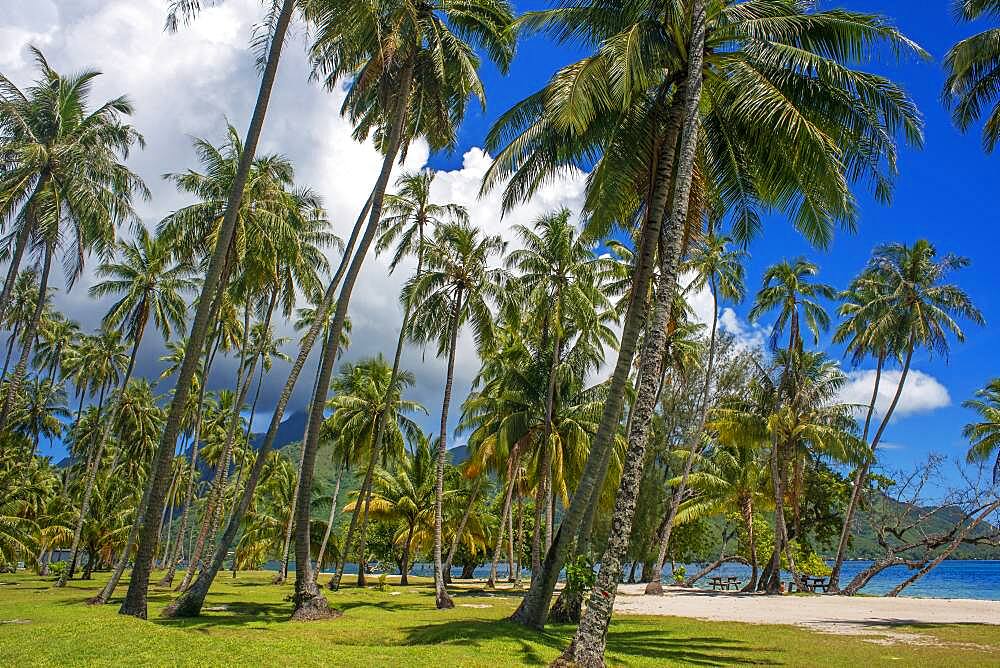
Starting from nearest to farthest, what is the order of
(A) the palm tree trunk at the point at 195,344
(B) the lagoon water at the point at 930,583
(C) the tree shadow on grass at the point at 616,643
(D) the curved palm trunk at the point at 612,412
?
1. (C) the tree shadow on grass at the point at 616,643
2. (D) the curved palm trunk at the point at 612,412
3. (A) the palm tree trunk at the point at 195,344
4. (B) the lagoon water at the point at 930,583

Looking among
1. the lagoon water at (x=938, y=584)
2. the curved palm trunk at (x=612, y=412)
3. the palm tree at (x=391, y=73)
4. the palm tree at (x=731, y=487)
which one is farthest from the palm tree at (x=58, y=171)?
the lagoon water at (x=938, y=584)

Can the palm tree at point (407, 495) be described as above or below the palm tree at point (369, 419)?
below

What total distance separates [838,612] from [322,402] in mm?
17816

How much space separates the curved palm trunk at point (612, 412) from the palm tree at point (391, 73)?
614cm

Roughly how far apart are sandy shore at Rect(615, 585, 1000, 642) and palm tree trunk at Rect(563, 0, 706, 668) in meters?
9.26

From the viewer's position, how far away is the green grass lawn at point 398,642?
899 cm

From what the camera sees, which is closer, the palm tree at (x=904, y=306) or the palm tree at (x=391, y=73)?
the palm tree at (x=391, y=73)

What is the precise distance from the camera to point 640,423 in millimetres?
9734

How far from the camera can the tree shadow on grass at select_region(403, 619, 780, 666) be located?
10.8 metres

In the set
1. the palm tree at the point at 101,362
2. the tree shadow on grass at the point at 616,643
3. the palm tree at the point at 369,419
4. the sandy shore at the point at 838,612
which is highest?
the palm tree at the point at 101,362

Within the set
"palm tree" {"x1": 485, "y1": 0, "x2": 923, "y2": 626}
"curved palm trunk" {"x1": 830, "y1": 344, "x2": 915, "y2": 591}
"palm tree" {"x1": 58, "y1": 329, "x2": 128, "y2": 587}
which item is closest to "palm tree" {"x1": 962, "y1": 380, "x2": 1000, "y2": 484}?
"curved palm trunk" {"x1": 830, "y1": 344, "x2": 915, "y2": 591}

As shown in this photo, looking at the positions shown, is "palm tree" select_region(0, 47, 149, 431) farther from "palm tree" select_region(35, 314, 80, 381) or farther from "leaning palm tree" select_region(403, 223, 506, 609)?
"palm tree" select_region(35, 314, 80, 381)

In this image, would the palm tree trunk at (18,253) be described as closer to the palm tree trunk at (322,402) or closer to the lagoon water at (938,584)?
the palm tree trunk at (322,402)

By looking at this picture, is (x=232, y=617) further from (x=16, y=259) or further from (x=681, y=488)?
(x=681, y=488)
